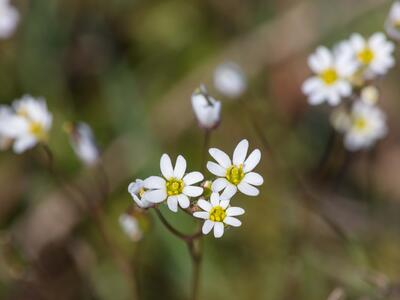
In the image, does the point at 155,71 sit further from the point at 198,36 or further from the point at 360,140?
the point at 360,140

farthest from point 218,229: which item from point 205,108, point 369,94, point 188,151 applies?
point 188,151

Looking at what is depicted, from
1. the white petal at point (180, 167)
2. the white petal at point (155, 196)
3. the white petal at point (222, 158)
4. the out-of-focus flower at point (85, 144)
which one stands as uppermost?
the out-of-focus flower at point (85, 144)

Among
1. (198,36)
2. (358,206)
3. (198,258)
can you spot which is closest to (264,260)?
(358,206)

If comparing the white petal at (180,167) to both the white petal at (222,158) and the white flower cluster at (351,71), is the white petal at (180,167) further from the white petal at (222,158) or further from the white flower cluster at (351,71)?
the white flower cluster at (351,71)

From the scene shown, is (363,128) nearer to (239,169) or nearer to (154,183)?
(239,169)

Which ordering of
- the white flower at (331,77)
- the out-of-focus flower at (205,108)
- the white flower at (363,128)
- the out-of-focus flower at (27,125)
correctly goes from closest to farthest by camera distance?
the out-of-focus flower at (205,108) → the white flower at (331,77) → the out-of-focus flower at (27,125) → the white flower at (363,128)

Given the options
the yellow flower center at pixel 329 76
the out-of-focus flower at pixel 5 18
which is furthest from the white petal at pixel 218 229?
the out-of-focus flower at pixel 5 18
